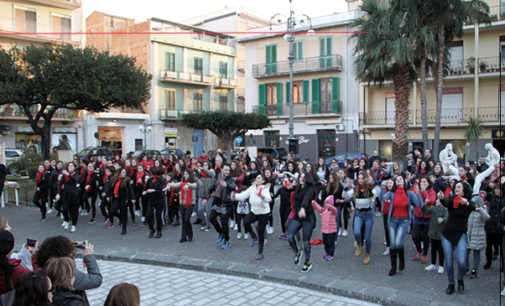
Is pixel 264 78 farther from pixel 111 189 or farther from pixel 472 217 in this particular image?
pixel 472 217

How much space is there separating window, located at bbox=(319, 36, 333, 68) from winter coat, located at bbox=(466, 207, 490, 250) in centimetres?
2675

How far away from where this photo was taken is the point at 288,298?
222 inches

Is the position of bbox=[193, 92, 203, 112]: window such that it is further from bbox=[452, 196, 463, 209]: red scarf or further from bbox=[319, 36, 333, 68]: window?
bbox=[452, 196, 463, 209]: red scarf

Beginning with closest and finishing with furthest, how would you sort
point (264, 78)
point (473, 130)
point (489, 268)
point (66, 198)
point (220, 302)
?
point (220, 302)
point (489, 268)
point (66, 198)
point (473, 130)
point (264, 78)

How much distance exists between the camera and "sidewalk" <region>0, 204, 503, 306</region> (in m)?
5.57

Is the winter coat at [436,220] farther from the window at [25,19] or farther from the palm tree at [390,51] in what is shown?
the window at [25,19]

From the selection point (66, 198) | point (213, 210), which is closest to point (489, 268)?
Answer: point (213, 210)

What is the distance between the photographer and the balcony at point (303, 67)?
31312mm

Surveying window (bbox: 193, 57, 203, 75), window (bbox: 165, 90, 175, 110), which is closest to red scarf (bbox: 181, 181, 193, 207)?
window (bbox: 165, 90, 175, 110)

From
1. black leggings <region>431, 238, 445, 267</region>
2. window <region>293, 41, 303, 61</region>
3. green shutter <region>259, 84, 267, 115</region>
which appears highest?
window <region>293, 41, 303, 61</region>

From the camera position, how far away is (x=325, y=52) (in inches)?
1256

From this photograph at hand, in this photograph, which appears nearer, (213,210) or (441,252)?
(441,252)

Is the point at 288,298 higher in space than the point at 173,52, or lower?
lower

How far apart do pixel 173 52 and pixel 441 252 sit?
1437 inches
